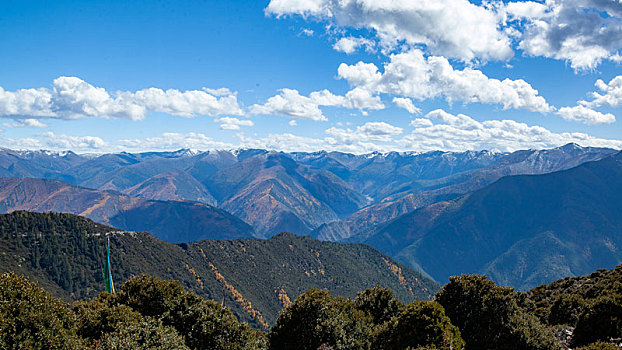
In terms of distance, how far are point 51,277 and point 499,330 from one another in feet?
753

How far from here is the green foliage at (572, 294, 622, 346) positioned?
35.3 m

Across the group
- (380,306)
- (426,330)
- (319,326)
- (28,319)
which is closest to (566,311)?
(426,330)

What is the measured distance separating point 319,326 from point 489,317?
75.3 ft

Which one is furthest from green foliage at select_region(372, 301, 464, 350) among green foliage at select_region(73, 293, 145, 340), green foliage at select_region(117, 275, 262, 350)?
green foliage at select_region(73, 293, 145, 340)

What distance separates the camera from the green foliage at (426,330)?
35906 mm

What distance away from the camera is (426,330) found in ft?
121

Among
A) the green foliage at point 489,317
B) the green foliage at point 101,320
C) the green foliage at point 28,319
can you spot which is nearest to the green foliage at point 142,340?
the green foliage at point 28,319

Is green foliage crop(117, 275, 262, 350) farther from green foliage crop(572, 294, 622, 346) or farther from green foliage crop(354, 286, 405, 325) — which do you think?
green foliage crop(572, 294, 622, 346)

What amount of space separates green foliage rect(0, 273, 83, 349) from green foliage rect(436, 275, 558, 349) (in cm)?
4490

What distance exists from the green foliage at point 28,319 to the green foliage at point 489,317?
4490 centimetres

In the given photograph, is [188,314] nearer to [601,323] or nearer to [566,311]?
[601,323]

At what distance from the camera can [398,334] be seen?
1561 inches

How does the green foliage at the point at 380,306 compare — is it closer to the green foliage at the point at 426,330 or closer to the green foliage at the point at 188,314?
the green foliage at the point at 188,314

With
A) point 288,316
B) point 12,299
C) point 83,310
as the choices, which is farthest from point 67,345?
point 288,316
